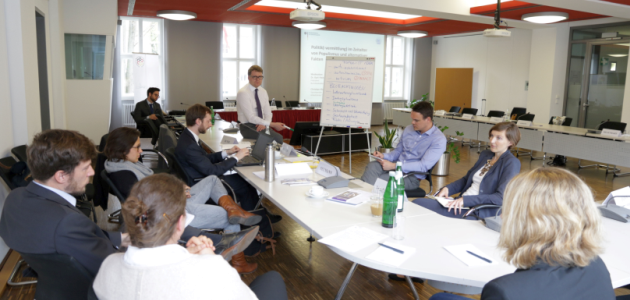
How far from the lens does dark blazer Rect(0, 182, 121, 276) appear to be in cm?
155

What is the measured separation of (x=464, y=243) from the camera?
2.00 m

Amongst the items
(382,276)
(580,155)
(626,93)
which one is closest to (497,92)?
(626,93)

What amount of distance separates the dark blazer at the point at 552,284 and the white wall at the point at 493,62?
1125 cm

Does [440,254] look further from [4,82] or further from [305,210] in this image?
[4,82]

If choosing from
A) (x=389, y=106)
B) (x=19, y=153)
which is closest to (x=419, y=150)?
(x=19, y=153)

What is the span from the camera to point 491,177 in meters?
2.95


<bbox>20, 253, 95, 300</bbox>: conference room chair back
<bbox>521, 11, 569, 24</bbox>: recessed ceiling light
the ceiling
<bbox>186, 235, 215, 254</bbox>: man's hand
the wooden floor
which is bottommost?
the wooden floor

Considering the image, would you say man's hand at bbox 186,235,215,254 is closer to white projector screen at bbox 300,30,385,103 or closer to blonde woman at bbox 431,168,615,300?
blonde woman at bbox 431,168,615,300

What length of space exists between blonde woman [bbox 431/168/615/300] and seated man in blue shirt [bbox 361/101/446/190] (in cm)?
254

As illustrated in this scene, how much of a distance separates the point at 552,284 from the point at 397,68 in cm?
1329

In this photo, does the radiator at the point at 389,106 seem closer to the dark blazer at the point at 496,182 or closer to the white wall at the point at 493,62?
the white wall at the point at 493,62

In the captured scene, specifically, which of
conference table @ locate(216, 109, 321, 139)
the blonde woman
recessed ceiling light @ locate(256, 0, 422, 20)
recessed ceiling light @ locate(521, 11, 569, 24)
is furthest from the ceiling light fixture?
the blonde woman

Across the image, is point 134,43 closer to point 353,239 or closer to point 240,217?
point 240,217

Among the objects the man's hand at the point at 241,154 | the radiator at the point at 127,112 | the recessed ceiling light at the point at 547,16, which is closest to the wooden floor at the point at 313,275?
the man's hand at the point at 241,154
